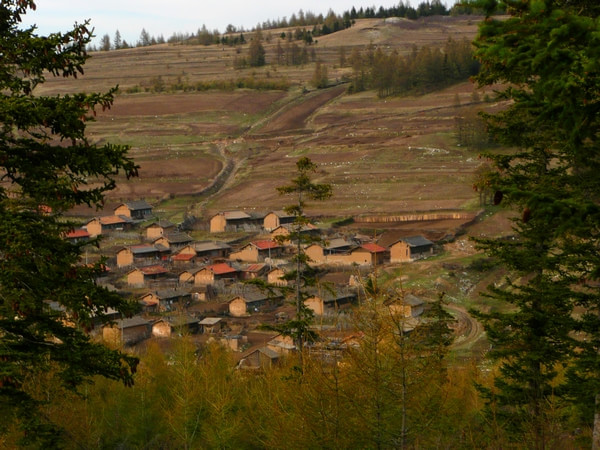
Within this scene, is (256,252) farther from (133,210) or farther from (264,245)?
(133,210)

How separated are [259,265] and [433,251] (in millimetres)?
18344

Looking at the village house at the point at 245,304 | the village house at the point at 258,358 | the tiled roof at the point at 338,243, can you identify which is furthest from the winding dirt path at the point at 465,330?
the tiled roof at the point at 338,243

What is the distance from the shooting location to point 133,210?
90438mm

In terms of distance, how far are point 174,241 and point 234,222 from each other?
1012 centimetres

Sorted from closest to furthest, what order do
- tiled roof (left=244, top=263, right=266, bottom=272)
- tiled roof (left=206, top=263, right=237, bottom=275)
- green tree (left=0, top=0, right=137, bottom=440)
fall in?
green tree (left=0, top=0, right=137, bottom=440)
tiled roof (left=206, top=263, right=237, bottom=275)
tiled roof (left=244, top=263, right=266, bottom=272)

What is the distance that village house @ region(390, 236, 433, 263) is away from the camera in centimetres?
6738

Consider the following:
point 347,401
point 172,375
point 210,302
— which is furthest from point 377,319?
point 210,302

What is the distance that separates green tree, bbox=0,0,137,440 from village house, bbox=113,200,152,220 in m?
81.9

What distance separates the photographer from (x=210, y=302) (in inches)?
→ 2341

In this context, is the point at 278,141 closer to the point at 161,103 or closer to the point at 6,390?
the point at 161,103

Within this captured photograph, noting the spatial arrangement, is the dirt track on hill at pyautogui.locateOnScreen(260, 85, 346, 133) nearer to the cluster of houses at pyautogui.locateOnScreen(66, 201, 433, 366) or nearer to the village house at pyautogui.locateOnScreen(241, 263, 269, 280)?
the cluster of houses at pyautogui.locateOnScreen(66, 201, 433, 366)

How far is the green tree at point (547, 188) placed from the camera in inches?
277

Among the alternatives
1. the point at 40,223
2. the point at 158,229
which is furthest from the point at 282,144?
the point at 40,223

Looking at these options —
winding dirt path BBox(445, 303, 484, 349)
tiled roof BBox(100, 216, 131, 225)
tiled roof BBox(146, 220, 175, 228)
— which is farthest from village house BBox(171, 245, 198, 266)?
winding dirt path BBox(445, 303, 484, 349)
